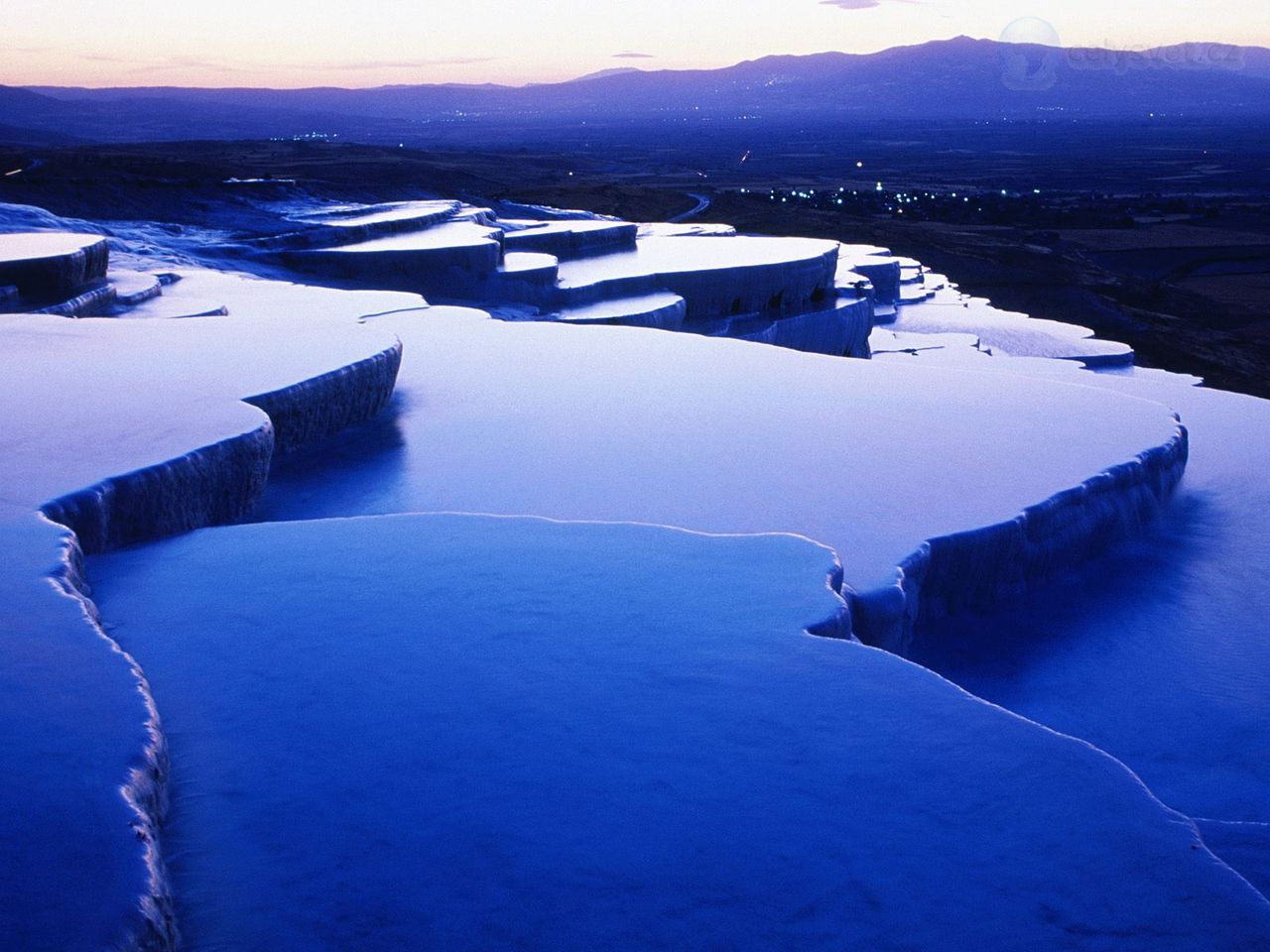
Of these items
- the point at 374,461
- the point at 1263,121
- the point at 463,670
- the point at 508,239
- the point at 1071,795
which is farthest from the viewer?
the point at 1263,121

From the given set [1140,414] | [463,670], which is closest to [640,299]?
A: [1140,414]

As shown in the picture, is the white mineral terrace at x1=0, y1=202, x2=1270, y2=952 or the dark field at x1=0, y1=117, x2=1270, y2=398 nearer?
the white mineral terrace at x1=0, y1=202, x2=1270, y2=952

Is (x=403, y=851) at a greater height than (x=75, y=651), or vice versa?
(x=75, y=651)

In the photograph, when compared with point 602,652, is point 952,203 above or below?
below

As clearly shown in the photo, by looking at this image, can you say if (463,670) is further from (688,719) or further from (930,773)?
(930,773)

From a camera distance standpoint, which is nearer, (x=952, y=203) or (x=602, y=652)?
(x=602, y=652)

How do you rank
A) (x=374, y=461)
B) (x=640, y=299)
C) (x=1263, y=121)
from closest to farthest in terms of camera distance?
(x=374, y=461), (x=640, y=299), (x=1263, y=121)

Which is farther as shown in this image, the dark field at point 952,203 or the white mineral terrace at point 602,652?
the dark field at point 952,203

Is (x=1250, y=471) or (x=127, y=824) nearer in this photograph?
(x=127, y=824)
